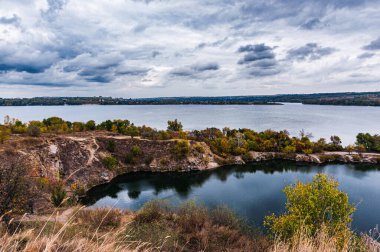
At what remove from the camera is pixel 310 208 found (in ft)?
63.7

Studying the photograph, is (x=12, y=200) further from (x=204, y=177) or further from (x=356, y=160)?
(x=356, y=160)

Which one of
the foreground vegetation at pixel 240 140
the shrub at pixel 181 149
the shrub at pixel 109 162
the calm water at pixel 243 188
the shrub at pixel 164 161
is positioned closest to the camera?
the calm water at pixel 243 188

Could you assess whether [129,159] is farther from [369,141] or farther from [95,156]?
[369,141]

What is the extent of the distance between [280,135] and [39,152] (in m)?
62.7

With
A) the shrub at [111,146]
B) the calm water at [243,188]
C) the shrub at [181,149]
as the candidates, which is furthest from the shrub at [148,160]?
the shrub at [111,146]

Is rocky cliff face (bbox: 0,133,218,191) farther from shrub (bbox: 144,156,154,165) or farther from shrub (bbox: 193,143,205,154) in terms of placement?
shrub (bbox: 193,143,205,154)

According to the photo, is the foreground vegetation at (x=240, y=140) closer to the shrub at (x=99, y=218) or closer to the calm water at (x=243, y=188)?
the calm water at (x=243, y=188)

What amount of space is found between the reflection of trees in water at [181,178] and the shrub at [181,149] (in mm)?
5435

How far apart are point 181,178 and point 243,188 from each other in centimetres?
1388

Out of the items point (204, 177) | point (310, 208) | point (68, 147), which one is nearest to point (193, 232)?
point (310, 208)

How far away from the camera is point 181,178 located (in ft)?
180

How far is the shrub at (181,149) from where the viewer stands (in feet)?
204

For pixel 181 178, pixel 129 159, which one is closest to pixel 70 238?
pixel 181 178

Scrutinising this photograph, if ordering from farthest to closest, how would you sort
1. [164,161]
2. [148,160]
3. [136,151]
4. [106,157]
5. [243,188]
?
[148,160] → [136,151] → [164,161] → [106,157] → [243,188]
